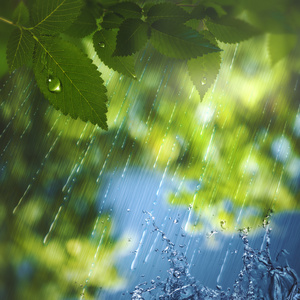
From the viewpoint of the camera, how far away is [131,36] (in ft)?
0.74

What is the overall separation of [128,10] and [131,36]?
31 mm

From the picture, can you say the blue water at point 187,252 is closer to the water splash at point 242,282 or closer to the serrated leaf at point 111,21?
the water splash at point 242,282

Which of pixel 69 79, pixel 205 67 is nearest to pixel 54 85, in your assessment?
pixel 69 79

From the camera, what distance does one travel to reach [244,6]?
0.96 feet

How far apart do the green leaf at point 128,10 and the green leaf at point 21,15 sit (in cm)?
6

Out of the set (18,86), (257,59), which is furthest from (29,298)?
(257,59)

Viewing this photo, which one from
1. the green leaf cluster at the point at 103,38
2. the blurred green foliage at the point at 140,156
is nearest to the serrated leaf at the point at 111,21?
the green leaf cluster at the point at 103,38

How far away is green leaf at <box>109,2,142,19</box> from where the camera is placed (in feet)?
0.80

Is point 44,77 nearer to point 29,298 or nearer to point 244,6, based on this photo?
point 244,6

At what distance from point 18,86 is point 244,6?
41 centimetres

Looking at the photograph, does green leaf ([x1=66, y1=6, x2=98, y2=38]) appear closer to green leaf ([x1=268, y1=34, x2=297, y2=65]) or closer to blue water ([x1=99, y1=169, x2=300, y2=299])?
green leaf ([x1=268, y1=34, x2=297, y2=65])

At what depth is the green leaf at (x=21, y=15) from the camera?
22 cm

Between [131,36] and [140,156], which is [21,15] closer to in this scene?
[131,36]

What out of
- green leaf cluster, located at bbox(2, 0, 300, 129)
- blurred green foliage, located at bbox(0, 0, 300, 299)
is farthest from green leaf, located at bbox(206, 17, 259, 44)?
blurred green foliage, located at bbox(0, 0, 300, 299)
